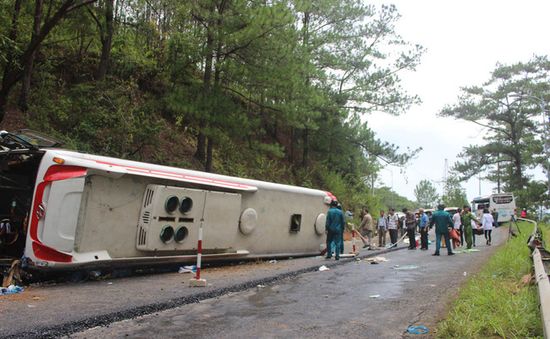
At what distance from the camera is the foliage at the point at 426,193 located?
88.4m

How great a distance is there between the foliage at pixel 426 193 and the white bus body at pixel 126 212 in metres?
82.0

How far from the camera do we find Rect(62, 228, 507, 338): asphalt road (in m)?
5.16

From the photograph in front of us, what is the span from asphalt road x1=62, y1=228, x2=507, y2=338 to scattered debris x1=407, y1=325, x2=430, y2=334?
0.28 ft

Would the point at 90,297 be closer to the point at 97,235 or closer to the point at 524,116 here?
the point at 97,235

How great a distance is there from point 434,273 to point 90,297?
7135mm

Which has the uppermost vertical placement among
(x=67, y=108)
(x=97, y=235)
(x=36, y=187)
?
(x=67, y=108)

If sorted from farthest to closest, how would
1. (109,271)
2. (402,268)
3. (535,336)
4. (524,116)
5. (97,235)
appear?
1. (524,116)
2. (402,268)
3. (109,271)
4. (97,235)
5. (535,336)

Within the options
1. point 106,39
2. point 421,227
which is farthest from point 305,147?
point 106,39

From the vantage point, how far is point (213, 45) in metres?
15.9

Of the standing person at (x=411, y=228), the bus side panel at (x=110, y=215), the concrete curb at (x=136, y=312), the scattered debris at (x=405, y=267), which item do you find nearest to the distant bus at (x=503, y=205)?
the standing person at (x=411, y=228)

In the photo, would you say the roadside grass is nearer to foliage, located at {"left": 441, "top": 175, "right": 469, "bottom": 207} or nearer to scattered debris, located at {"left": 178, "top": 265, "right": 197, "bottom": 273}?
scattered debris, located at {"left": 178, "top": 265, "right": 197, "bottom": 273}

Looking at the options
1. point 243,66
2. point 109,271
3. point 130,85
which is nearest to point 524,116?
point 243,66

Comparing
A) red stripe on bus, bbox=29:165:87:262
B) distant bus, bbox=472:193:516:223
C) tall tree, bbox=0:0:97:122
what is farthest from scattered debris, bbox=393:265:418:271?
distant bus, bbox=472:193:516:223

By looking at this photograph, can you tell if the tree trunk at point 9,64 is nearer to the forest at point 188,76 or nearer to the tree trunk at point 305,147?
the forest at point 188,76
